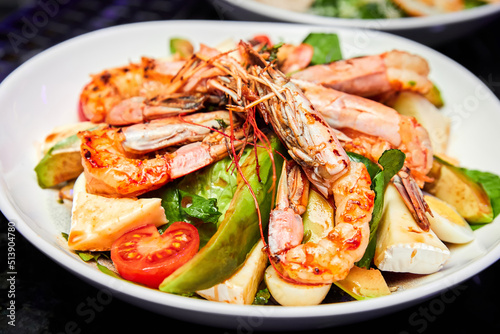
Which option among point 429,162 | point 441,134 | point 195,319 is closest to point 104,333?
point 195,319

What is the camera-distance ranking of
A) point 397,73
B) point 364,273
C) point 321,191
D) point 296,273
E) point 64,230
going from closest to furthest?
point 296,273 → point 364,273 → point 321,191 → point 64,230 → point 397,73

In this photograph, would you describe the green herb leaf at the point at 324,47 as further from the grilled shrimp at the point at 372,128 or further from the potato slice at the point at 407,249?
the potato slice at the point at 407,249

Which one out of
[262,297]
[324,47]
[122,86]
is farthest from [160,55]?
[262,297]

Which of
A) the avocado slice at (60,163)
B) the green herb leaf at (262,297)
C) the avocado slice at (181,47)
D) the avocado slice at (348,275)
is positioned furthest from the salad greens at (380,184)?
the avocado slice at (181,47)

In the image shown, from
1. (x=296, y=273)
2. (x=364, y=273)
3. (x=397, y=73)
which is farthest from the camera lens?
(x=397, y=73)

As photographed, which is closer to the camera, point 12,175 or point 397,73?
point 12,175

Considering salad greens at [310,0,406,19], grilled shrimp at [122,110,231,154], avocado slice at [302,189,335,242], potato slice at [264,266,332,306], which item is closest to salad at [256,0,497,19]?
salad greens at [310,0,406,19]

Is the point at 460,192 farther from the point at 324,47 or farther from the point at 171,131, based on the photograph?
the point at 171,131

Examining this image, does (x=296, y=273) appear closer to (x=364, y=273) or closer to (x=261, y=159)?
(x=364, y=273)
